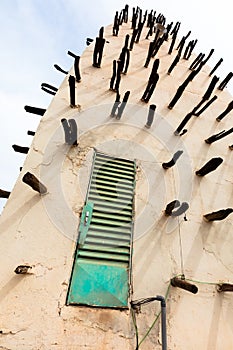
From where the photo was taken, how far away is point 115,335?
8.82 ft

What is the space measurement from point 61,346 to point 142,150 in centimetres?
347

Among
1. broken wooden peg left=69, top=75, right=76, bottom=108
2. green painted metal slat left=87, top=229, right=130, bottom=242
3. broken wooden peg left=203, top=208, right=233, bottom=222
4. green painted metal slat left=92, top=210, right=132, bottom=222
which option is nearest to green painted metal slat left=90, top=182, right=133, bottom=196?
green painted metal slat left=92, top=210, right=132, bottom=222

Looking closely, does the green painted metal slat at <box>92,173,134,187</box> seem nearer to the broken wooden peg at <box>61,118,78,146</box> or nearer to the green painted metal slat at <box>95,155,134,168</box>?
the green painted metal slat at <box>95,155,134,168</box>

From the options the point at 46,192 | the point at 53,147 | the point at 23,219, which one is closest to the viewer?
the point at 23,219

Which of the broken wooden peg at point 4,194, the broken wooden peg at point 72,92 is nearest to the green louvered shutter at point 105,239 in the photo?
the broken wooden peg at point 4,194

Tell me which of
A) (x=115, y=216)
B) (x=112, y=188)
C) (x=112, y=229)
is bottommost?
(x=112, y=229)

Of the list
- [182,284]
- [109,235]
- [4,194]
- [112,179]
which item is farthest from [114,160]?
[182,284]

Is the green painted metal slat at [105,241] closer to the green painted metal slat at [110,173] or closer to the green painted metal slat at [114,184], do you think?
the green painted metal slat at [114,184]

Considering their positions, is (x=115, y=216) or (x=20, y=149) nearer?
(x=115, y=216)

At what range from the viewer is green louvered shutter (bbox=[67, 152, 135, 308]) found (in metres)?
2.91

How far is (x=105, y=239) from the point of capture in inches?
131

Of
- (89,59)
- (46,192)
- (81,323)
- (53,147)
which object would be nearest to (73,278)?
(81,323)

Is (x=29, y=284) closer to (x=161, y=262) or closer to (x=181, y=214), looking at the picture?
(x=161, y=262)

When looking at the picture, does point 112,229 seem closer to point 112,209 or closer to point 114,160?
point 112,209
